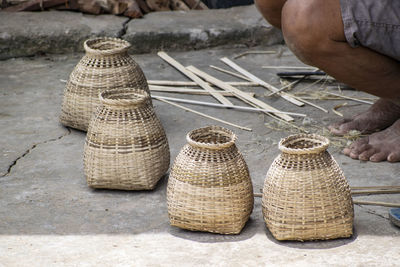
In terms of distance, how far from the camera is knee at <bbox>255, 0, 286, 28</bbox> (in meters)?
3.46

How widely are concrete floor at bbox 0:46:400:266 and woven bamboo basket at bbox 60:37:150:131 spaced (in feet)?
0.42

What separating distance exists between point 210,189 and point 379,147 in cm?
112

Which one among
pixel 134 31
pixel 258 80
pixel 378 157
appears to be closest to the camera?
pixel 378 157

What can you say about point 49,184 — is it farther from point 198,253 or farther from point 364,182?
point 364,182

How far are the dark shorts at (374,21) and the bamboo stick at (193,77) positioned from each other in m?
1.37

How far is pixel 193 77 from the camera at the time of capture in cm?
459

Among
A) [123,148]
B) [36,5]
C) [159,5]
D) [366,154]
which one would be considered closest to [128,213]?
[123,148]

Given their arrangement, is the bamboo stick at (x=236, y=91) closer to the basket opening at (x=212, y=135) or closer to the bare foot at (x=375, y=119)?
the bare foot at (x=375, y=119)

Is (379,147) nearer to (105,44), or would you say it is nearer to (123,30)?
(105,44)

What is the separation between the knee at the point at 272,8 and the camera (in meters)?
3.46

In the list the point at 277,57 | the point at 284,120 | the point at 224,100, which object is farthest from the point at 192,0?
the point at 284,120

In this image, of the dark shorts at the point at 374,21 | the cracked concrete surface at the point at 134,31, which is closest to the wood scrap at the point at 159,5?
the cracked concrete surface at the point at 134,31

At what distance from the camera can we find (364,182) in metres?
3.04

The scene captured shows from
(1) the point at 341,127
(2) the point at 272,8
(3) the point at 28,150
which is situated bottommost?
(3) the point at 28,150
